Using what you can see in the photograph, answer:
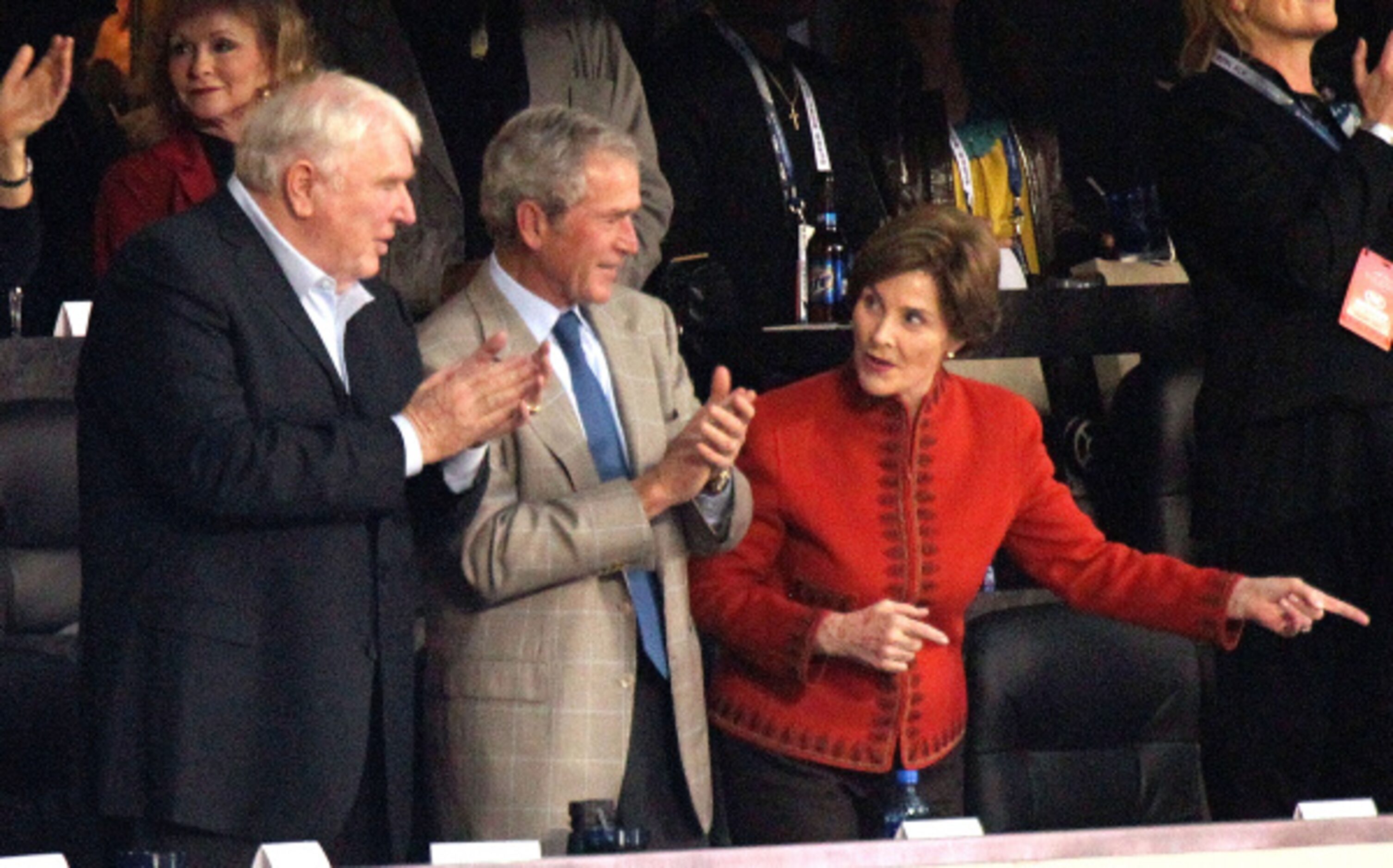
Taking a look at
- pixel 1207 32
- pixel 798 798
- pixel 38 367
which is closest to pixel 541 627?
pixel 798 798

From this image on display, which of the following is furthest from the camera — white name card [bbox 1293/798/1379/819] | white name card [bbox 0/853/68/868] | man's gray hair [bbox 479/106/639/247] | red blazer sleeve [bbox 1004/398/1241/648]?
red blazer sleeve [bbox 1004/398/1241/648]

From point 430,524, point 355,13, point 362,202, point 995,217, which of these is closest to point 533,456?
point 430,524

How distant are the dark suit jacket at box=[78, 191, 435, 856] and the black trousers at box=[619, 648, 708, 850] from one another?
0.50 metres

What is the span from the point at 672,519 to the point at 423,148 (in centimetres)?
138

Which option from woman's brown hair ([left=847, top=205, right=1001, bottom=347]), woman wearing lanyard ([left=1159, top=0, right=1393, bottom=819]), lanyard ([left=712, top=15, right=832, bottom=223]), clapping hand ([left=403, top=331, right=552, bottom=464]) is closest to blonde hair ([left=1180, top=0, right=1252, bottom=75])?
woman wearing lanyard ([left=1159, top=0, right=1393, bottom=819])

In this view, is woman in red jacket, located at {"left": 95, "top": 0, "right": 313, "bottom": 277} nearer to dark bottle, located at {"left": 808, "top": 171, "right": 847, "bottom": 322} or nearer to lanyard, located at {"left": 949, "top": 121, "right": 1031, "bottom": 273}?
dark bottle, located at {"left": 808, "top": 171, "right": 847, "bottom": 322}

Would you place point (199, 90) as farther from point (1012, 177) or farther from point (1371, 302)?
point (1371, 302)

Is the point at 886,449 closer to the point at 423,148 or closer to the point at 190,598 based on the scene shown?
the point at 190,598

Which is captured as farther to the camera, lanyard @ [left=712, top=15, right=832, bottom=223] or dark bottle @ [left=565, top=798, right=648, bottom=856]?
lanyard @ [left=712, top=15, right=832, bottom=223]

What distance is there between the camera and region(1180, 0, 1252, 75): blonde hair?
12.4 ft

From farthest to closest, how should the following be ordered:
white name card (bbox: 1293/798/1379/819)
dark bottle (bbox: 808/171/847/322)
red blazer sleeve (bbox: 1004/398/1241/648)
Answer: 1. dark bottle (bbox: 808/171/847/322)
2. red blazer sleeve (bbox: 1004/398/1241/648)
3. white name card (bbox: 1293/798/1379/819)

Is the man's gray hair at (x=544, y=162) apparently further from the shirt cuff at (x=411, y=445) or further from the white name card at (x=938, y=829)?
the white name card at (x=938, y=829)

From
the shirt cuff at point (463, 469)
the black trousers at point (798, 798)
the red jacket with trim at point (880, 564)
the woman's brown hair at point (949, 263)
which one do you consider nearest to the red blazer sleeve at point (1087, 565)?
the red jacket with trim at point (880, 564)

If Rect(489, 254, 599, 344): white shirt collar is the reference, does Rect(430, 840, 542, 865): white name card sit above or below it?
below
